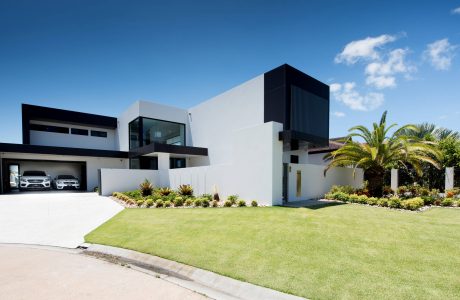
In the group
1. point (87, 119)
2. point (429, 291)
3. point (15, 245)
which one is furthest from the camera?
point (87, 119)

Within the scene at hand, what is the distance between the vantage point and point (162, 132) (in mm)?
21469

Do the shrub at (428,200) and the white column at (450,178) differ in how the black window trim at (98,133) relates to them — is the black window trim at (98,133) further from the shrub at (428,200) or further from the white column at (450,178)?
the white column at (450,178)

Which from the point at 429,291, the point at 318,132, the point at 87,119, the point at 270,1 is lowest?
the point at 429,291

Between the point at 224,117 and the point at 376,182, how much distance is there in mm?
11150

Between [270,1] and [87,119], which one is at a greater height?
[270,1]

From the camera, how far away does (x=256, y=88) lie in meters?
15.7

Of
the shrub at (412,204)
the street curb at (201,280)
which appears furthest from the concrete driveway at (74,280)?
the shrub at (412,204)

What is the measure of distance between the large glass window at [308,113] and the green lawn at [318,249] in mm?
7496

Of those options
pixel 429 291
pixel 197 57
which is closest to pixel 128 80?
pixel 197 57

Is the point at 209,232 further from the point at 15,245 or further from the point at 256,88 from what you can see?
the point at 256,88

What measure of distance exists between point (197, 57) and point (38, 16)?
295 inches

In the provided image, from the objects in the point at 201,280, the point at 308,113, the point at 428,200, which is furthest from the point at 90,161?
the point at 428,200

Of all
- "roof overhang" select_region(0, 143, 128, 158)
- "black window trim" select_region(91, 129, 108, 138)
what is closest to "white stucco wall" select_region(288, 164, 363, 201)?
"roof overhang" select_region(0, 143, 128, 158)

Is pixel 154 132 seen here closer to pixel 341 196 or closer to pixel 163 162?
pixel 163 162
